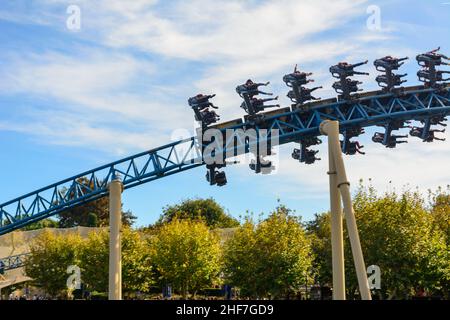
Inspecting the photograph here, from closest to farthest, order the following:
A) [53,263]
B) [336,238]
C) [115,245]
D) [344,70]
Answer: [336,238], [115,245], [344,70], [53,263]

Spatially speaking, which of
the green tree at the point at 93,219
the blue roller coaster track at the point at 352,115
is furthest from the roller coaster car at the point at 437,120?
the green tree at the point at 93,219

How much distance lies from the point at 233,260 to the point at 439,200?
2681cm

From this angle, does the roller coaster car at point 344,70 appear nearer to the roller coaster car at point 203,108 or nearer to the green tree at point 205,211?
the roller coaster car at point 203,108

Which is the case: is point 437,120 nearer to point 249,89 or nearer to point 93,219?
point 249,89

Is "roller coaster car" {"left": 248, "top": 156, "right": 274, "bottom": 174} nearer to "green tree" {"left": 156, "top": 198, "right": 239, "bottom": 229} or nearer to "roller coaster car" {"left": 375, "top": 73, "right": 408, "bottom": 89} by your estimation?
"roller coaster car" {"left": 375, "top": 73, "right": 408, "bottom": 89}

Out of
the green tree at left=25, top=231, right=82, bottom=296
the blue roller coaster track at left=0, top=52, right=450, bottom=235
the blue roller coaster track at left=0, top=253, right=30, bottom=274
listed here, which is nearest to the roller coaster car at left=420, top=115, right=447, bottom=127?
the blue roller coaster track at left=0, top=52, right=450, bottom=235

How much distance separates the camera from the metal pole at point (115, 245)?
604 inches

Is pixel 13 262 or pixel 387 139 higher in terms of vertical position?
pixel 387 139

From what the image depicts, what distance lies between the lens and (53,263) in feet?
202

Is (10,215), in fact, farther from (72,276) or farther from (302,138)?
(302,138)

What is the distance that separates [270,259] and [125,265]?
13.6 meters

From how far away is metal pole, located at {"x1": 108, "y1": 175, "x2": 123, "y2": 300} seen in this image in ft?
50.4

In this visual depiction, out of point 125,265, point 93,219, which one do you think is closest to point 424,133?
point 125,265
